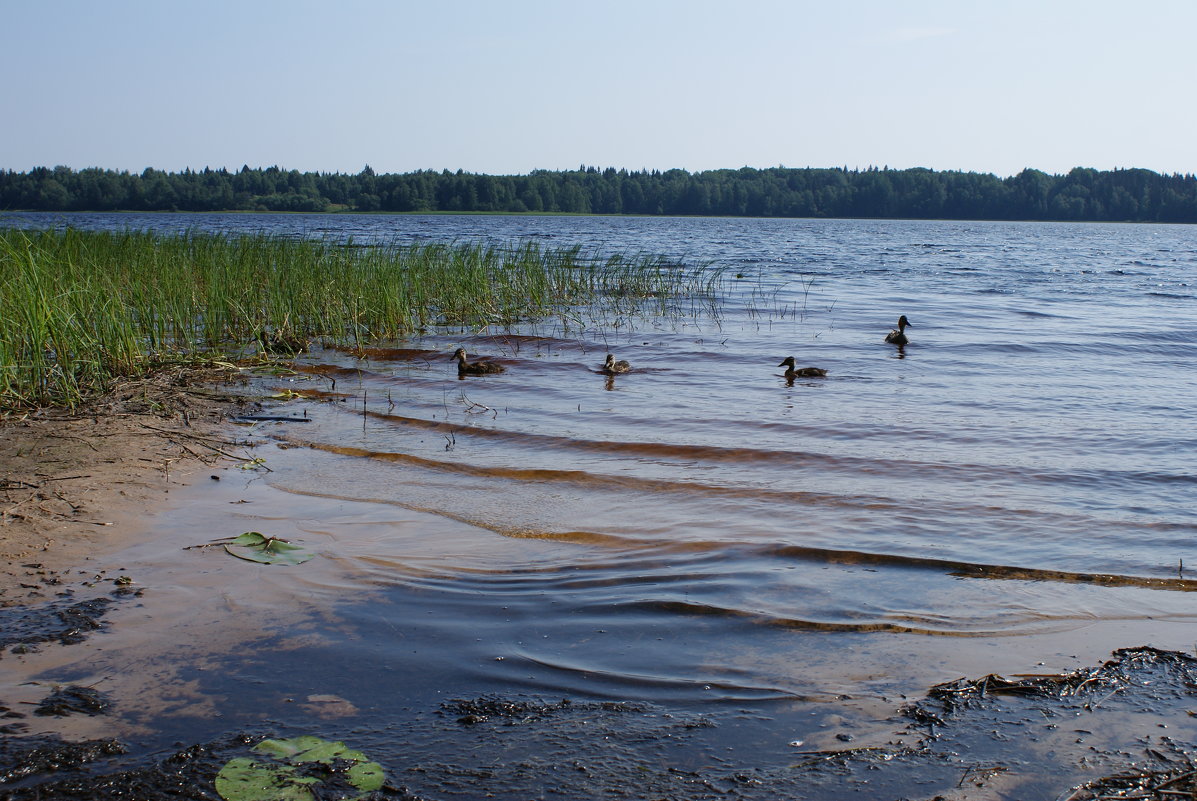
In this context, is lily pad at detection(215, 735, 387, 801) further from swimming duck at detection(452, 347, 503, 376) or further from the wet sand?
swimming duck at detection(452, 347, 503, 376)

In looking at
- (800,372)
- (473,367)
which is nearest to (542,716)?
(473,367)

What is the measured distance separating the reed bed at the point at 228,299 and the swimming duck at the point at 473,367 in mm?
1730

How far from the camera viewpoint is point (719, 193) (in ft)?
371

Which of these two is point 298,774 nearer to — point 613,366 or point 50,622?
point 50,622

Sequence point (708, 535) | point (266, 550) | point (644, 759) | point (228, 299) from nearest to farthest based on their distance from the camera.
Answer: point (644, 759) < point (266, 550) < point (708, 535) < point (228, 299)

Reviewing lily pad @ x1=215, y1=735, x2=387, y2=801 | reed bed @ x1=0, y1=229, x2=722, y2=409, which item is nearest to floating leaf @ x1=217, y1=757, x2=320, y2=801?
lily pad @ x1=215, y1=735, x2=387, y2=801

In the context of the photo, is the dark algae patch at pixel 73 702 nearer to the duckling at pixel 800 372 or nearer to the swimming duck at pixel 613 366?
the swimming duck at pixel 613 366

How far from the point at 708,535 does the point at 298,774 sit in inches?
117

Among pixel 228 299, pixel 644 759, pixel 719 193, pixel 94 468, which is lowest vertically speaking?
pixel 644 759

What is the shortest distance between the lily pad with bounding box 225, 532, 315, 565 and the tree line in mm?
87278

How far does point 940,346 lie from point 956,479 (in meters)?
8.00

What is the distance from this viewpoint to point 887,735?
2.88 meters

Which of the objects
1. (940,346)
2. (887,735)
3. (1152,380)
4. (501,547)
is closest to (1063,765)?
(887,735)

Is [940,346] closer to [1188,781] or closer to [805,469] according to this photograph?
[805,469]
